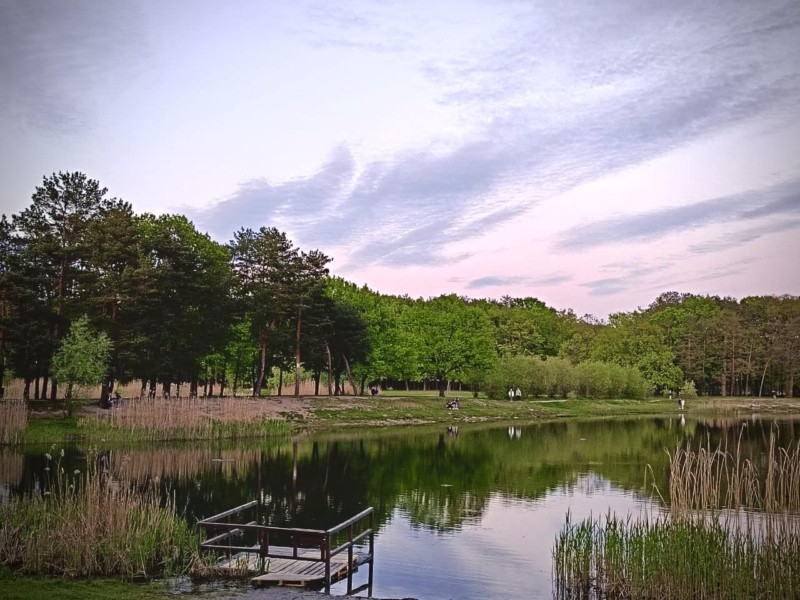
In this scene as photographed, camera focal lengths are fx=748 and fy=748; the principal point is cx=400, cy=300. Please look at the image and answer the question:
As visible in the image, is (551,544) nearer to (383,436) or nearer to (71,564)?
(71,564)

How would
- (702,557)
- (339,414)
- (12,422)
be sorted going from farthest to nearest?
(339,414) → (12,422) → (702,557)

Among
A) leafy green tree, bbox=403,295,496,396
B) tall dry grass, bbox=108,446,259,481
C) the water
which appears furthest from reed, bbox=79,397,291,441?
leafy green tree, bbox=403,295,496,396

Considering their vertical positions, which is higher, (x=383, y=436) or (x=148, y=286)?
(x=148, y=286)

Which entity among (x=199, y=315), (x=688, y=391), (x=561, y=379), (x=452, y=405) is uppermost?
(x=199, y=315)

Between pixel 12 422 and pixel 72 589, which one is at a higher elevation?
pixel 12 422

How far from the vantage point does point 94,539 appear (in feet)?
57.0

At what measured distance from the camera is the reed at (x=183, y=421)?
46.2m

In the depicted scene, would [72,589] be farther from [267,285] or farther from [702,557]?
[267,285]

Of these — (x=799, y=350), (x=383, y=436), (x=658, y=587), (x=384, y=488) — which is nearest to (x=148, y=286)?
(x=383, y=436)

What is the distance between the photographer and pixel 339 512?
91.3 feet

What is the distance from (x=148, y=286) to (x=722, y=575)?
49.7 meters

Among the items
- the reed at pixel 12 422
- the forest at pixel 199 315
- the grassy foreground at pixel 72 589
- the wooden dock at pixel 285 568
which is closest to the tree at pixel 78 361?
the forest at pixel 199 315

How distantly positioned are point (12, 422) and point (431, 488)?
24.0 metres

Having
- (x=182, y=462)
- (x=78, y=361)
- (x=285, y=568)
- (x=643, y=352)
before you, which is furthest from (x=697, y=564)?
(x=643, y=352)
